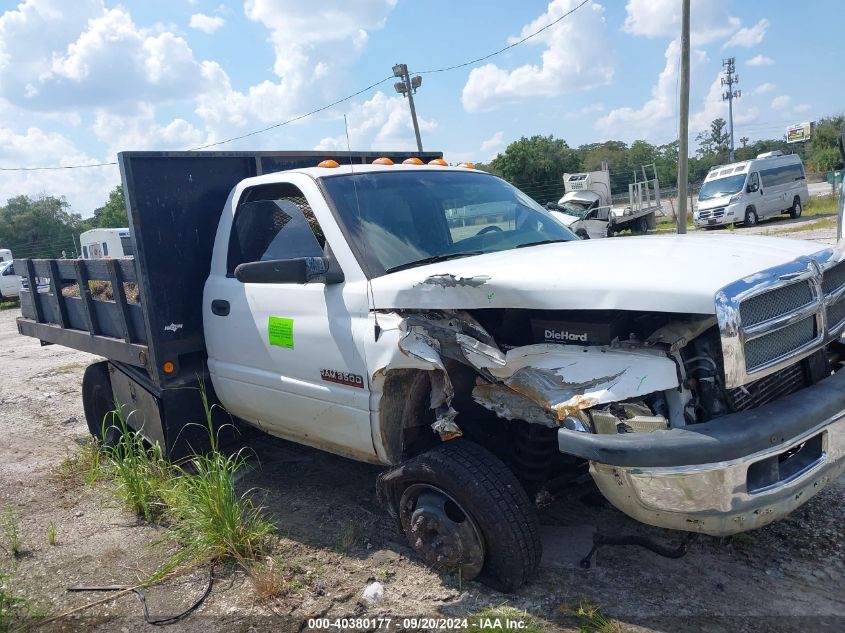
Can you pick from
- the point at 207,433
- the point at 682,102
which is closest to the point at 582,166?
the point at 682,102

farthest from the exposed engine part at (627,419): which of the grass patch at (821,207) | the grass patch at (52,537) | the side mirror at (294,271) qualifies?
the grass patch at (821,207)

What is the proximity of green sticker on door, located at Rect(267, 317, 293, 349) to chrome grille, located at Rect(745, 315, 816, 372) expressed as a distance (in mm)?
2294

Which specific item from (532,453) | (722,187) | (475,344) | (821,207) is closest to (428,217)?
(475,344)

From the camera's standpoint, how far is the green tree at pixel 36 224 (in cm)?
5372

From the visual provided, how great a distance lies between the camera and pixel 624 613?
2857mm

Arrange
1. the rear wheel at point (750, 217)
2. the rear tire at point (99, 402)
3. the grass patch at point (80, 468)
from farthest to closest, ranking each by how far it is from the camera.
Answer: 1. the rear wheel at point (750, 217)
2. the rear tire at point (99, 402)
3. the grass patch at point (80, 468)

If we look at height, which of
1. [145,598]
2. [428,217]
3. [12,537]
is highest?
[428,217]

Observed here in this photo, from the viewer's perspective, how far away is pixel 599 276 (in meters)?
2.60

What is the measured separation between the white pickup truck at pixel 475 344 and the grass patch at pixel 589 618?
241 mm

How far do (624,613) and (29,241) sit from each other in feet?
203

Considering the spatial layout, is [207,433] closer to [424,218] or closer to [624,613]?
[424,218]

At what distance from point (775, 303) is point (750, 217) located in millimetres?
23825

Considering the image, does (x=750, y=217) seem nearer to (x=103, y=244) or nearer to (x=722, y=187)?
(x=722, y=187)

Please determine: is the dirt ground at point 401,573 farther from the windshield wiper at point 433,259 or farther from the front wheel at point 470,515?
the windshield wiper at point 433,259
